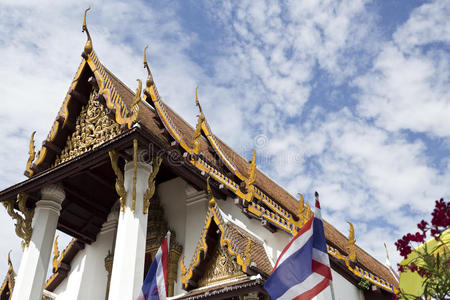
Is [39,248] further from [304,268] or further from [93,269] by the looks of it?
[304,268]

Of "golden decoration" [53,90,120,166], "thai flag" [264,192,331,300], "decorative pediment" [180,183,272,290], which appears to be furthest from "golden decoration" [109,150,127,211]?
"thai flag" [264,192,331,300]

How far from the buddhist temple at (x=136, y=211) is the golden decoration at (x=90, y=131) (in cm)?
3

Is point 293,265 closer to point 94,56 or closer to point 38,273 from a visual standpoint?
point 38,273

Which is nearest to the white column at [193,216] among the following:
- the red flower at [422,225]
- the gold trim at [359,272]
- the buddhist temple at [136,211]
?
the buddhist temple at [136,211]

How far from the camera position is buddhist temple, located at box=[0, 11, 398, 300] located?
7.32 metres

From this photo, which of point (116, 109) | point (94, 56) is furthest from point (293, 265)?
point (94, 56)

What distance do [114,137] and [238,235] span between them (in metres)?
2.77

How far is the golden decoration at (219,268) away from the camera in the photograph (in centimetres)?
710

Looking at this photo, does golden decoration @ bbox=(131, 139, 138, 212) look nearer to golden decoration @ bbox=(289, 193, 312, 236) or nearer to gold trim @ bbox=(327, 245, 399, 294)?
golden decoration @ bbox=(289, 193, 312, 236)

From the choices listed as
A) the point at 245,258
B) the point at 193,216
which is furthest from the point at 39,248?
the point at 245,258

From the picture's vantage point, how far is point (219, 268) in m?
7.28

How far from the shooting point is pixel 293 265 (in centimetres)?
507

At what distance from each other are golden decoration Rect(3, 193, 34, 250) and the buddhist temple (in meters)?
0.02

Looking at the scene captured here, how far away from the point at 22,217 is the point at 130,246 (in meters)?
3.27
